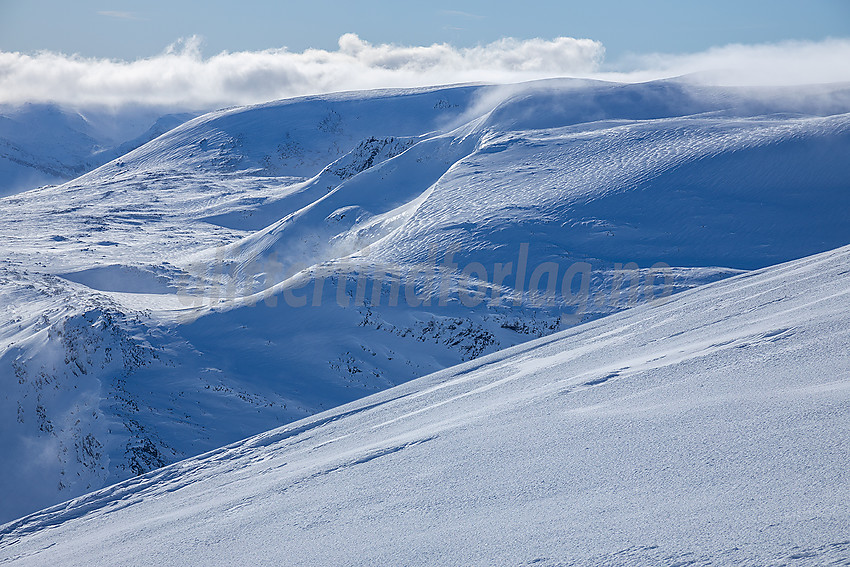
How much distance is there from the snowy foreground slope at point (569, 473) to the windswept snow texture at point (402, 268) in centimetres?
123

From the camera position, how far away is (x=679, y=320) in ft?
26.5

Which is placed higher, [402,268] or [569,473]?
[402,268]

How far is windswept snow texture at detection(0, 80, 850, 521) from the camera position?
12773 mm

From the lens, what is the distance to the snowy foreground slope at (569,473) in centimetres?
321

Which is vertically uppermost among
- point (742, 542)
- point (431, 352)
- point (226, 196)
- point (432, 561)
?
point (226, 196)

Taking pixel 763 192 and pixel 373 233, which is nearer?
pixel 763 192

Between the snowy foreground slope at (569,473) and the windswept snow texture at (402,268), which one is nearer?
the snowy foreground slope at (569,473)

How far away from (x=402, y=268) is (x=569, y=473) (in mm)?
14536

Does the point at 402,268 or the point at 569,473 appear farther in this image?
the point at 402,268

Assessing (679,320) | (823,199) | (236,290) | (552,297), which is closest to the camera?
(679,320)

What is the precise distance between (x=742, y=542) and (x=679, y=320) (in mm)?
5492

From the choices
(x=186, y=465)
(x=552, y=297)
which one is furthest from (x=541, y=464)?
(x=552, y=297)

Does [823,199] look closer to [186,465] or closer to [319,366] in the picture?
[319,366]

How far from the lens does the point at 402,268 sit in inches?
729
